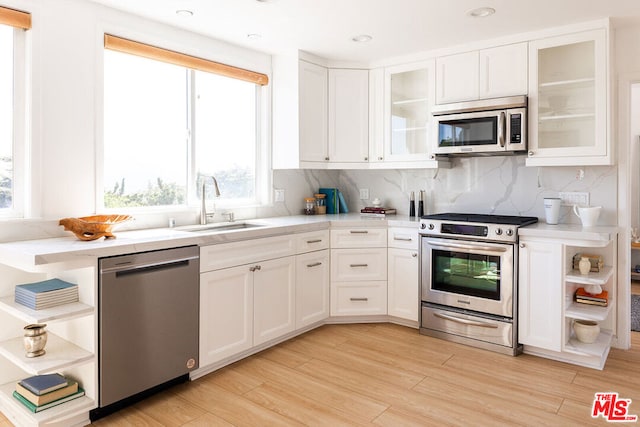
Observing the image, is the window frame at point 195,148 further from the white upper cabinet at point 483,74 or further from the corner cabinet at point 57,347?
the white upper cabinet at point 483,74

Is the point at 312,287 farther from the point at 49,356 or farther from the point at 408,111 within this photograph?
the point at 49,356

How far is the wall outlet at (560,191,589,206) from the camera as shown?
343cm

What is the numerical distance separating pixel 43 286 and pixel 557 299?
10.3 feet

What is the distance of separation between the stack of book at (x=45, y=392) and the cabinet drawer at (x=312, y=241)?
1.73 m

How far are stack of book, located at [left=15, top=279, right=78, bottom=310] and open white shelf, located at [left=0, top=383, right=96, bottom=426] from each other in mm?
500

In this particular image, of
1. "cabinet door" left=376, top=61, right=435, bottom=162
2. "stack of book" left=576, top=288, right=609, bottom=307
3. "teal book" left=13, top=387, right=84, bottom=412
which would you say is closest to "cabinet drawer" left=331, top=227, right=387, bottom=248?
"cabinet door" left=376, top=61, right=435, bottom=162

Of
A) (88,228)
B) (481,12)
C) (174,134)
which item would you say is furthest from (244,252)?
(481,12)

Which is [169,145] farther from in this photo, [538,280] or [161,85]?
[538,280]

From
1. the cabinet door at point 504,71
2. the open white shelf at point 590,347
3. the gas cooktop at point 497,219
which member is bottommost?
the open white shelf at point 590,347

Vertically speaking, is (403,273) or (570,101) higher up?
(570,101)

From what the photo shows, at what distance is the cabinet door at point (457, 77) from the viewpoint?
3.59m

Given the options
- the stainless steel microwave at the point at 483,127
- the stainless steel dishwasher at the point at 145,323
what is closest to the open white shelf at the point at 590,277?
the stainless steel microwave at the point at 483,127

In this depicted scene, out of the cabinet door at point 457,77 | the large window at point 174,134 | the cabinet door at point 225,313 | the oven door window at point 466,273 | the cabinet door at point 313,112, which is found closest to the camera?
the cabinet door at point 225,313

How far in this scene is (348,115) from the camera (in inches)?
165
